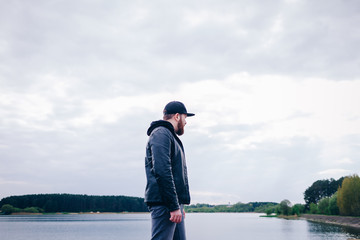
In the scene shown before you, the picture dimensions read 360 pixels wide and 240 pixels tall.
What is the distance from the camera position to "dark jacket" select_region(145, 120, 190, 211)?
3.47 m

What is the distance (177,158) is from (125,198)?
18002 cm

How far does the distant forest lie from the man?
158373 mm

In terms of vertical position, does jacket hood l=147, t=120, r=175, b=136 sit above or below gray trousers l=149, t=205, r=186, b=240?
above

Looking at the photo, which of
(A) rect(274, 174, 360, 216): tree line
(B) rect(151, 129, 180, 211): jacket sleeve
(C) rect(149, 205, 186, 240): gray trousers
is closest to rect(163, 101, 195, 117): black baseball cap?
(B) rect(151, 129, 180, 211): jacket sleeve

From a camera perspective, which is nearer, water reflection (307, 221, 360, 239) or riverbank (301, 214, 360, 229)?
water reflection (307, 221, 360, 239)

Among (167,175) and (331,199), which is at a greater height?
(167,175)

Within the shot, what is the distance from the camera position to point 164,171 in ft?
11.4

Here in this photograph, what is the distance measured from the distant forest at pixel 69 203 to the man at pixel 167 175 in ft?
520

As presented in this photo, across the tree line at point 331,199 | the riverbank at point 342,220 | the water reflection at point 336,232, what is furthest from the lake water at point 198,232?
the tree line at point 331,199

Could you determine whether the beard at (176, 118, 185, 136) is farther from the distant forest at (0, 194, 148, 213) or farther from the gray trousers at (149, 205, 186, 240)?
the distant forest at (0, 194, 148, 213)

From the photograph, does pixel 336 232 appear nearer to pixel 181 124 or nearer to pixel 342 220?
pixel 342 220

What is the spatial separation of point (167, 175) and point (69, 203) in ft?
543

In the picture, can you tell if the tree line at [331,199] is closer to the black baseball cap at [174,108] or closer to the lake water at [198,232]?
the lake water at [198,232]

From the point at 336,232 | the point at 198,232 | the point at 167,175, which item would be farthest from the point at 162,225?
the point at 198,232
